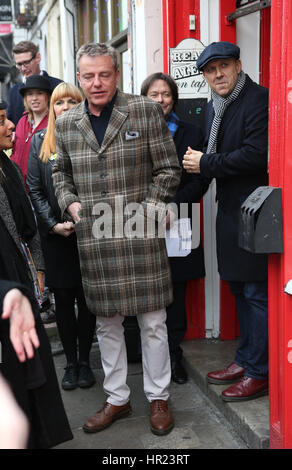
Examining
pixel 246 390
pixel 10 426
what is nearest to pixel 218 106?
pixel 246 390

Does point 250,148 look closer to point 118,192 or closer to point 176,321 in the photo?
point 118,192

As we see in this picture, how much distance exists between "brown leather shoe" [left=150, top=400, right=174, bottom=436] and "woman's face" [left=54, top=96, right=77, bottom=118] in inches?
Result: 76.0

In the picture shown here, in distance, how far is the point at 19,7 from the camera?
14391 mm

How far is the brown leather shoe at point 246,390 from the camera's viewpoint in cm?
312

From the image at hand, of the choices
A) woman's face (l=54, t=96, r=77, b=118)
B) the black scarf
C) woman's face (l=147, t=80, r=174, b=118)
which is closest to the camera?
the black scarf

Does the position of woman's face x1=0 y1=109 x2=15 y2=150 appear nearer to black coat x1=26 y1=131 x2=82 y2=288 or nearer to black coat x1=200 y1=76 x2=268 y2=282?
black coat x1=26 y1=131 x2=82 y2=288

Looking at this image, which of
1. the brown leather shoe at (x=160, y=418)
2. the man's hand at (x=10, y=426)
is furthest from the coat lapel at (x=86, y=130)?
the man's hand at (x=10, y=426)

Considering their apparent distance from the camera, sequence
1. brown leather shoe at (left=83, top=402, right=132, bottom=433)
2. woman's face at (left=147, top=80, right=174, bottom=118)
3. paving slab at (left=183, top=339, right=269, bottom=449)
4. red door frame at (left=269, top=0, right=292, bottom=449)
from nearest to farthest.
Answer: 1. red door frame at (left=269, top=0, right=292, bottom=449)
2. paving slab at (left=183, top=339, right=269, bottom=449)
3. brown leather shoe at (left=83, top=402, right=132, bottom=433)
4. woman's face at (left=147, top=80, right=174, bottom=118)

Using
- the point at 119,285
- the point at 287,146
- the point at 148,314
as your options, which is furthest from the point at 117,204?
the point at 287,146

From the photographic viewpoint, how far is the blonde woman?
363cm

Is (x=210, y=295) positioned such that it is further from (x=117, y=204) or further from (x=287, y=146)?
(x=287, y=146)

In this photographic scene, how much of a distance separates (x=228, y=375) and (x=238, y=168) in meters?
1.30

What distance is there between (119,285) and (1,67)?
1646 cm

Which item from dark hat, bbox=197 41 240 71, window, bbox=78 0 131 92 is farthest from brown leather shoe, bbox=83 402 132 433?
window, bbox=78 0 131 92
